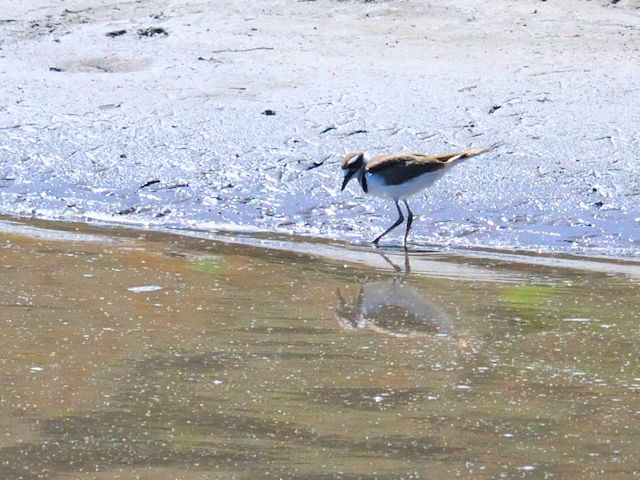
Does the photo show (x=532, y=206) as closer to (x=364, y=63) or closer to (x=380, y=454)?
(x=364, y=63)

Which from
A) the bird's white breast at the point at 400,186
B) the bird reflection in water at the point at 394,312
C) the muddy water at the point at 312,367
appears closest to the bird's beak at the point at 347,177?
the bird's white breast at the point at 400,186

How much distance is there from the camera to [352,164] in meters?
9.13

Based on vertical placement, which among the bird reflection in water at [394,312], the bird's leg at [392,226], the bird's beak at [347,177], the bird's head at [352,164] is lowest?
the bird's leg at [392,226]

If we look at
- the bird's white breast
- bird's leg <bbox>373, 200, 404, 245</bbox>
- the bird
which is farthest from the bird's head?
bird's leg <bbox>373, 200, 404, 245</bbox>

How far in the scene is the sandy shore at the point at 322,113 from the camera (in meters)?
9.47

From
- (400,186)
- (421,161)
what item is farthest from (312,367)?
(421,161)

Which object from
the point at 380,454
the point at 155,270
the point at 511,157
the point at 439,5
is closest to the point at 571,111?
the point at 511,157

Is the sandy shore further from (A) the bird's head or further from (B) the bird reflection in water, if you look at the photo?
(B) the bird reflection in water

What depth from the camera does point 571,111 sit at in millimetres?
10508

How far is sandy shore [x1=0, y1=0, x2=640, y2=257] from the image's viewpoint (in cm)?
947

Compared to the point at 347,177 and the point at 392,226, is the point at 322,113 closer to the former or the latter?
the point at 347,177

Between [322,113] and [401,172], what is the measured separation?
212cm

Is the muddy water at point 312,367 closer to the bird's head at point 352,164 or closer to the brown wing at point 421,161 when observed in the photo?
the brown wing at point 421,161

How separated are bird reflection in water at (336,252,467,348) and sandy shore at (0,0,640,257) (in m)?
2.11
